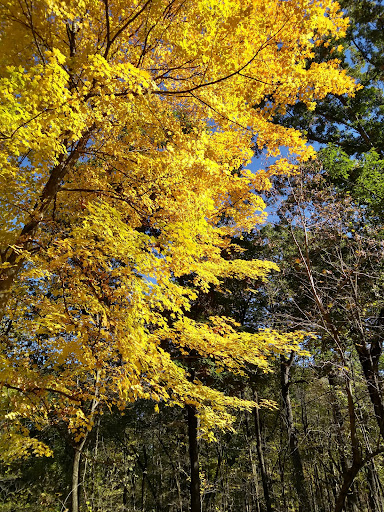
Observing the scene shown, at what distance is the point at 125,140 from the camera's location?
4785mm

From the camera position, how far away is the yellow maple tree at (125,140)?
2895 mm

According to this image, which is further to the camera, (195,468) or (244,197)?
(195,468)

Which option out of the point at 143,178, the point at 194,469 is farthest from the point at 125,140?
the point at 194,469

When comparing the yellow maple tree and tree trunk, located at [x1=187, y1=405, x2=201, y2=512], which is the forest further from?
tree trunk, located at [x1=187, y1=405, x2=201, y2=512]

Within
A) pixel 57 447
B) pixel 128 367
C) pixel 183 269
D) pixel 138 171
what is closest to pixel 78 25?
pixel 138 171

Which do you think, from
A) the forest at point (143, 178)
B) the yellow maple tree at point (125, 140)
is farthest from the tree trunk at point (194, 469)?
the yellow maple tree at point (125, 140)

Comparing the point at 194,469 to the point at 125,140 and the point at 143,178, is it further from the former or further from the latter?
the point at 125,140

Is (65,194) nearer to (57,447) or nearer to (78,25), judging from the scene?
(78,25)

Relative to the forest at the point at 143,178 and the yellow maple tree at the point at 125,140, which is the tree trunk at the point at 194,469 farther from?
the yellow maple tree at the point at 125,140

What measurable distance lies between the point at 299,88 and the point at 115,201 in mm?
3359

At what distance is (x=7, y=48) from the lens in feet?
10.4

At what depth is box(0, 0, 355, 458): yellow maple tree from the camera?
289 cm

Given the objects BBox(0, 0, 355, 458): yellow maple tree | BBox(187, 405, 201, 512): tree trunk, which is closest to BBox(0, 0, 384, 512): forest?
BBox(0, 0, 355, 458): yellow maple tree

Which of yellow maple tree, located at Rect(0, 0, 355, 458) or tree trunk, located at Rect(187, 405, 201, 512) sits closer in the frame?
yellow maple tree, located at Rect(0, 0, 355, 458)
